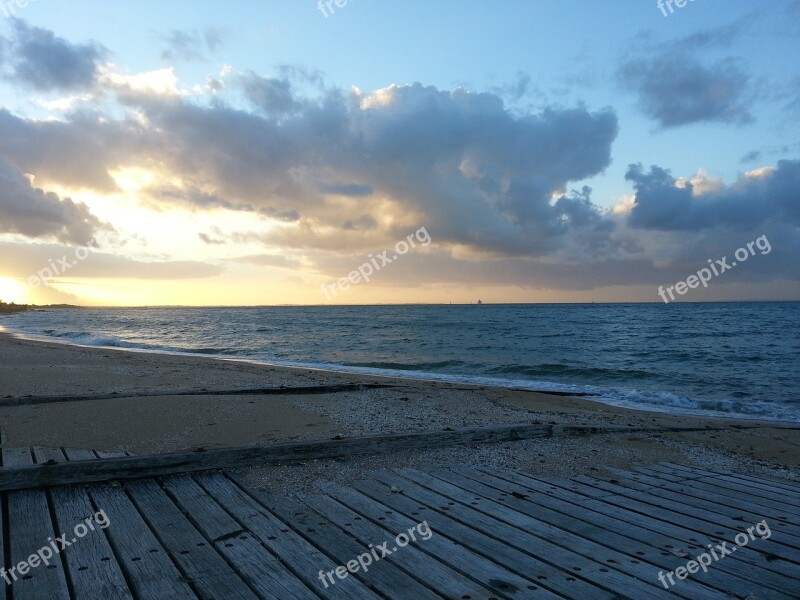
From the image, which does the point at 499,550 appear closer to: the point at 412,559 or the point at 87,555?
the point at 412,559

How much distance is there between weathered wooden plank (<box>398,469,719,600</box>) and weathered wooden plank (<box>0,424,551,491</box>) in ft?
4.57

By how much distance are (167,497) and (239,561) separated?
161cm

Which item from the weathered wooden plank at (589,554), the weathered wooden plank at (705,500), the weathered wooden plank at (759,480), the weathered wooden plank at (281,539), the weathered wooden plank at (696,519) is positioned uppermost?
the weathered wooden plank at (281,539)

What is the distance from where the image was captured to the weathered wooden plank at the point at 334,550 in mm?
3304

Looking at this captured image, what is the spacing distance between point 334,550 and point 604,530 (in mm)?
2228

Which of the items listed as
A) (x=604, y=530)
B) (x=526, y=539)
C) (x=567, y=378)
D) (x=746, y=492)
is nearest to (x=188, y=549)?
(x=526, y=539)

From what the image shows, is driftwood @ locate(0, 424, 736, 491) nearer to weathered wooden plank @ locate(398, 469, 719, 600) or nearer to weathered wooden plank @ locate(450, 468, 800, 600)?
weathered wooden plank @ locate(450, 468, 800, 600)

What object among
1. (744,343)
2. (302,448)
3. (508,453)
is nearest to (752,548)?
(508,453)

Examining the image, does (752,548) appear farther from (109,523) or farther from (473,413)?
(473,413)

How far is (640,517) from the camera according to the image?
466 cm

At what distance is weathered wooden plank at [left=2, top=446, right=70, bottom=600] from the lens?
3133 mm

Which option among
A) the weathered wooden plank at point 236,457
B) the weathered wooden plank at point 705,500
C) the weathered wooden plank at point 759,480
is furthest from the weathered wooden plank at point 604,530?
the weathered wooden plank at point 759,480

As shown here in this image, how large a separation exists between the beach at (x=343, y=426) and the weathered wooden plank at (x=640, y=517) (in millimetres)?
421

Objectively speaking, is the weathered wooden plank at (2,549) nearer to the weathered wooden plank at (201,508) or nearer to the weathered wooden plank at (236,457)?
the weathered wooden plank at (236,457)
